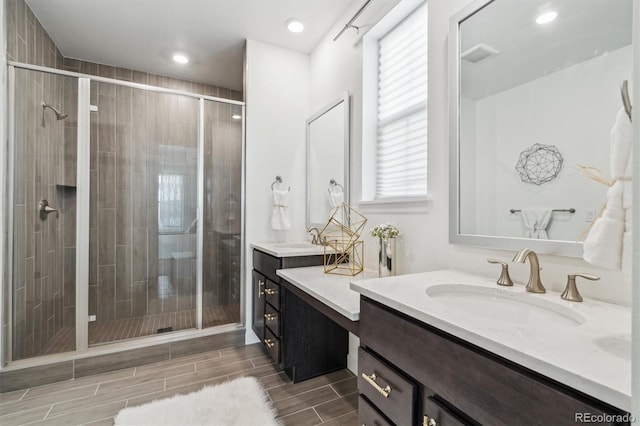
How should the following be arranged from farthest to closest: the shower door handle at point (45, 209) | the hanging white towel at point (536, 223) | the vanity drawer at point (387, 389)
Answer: the shower door handle at point (45, 209)
the hanging white towel at point (536, 223)
the vanity drawer at point (387, 389)

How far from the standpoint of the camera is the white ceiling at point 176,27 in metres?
2.17

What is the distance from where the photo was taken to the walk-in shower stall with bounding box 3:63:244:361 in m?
2.01

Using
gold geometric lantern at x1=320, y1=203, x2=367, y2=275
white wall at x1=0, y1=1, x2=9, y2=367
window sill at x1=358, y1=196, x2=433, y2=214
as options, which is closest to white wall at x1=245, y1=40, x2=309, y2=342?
gold geometric lantern at x1=320, y1=203, x2=367, y2=275

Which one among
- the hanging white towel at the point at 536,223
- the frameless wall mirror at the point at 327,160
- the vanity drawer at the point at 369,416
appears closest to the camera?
the vanity drawer at the point at 369,416

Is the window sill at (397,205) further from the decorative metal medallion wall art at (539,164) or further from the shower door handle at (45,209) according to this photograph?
the shower door handle at (45,209)

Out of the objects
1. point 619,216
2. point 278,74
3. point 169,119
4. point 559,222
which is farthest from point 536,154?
point 169,119

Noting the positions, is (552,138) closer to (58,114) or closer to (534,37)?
(534,37)

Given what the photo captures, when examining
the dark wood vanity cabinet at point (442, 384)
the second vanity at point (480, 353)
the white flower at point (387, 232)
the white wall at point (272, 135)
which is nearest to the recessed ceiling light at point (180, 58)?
the white wall at point (272, 135)

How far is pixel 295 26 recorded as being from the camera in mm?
2410

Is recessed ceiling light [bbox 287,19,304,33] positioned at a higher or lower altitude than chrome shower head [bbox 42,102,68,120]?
higher

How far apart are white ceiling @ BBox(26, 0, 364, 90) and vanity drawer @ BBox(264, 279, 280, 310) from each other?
205 centimetres

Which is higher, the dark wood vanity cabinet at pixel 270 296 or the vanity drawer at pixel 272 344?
the dark wood vanity cabinet at pixel 270 296

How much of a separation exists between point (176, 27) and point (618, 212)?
9.81 ft

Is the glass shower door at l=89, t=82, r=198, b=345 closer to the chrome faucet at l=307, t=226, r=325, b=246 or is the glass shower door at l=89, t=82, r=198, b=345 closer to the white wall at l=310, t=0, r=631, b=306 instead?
the chrome faucet at l=307, t=226, r=325, b=246
